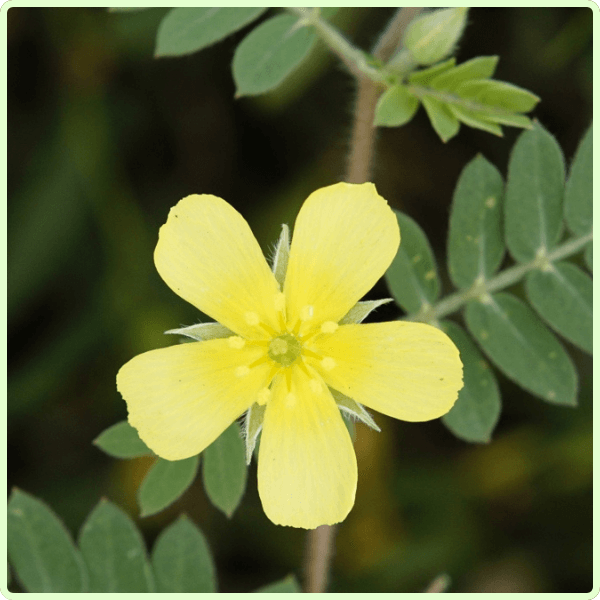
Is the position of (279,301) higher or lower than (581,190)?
lower

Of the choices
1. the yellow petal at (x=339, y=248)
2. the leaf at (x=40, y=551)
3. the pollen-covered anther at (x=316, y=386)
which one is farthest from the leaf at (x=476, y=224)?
the leaf at (x=40, y=551)

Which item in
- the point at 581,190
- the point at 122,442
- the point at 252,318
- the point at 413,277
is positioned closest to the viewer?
the point at 252,318

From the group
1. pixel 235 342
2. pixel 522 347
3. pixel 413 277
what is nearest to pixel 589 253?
pixel 522 347

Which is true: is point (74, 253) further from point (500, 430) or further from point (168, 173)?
point (500, 430)

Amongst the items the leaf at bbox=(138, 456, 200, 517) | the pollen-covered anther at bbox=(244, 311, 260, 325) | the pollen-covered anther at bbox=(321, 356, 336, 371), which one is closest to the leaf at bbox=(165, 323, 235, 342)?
the pollen-covered anther at bbox=(244, 311, 260, 325)

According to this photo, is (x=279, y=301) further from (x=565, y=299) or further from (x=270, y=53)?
(x=565, y=299)

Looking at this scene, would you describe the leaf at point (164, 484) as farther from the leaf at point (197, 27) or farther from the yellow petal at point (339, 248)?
the leaf at point (197, 27)
